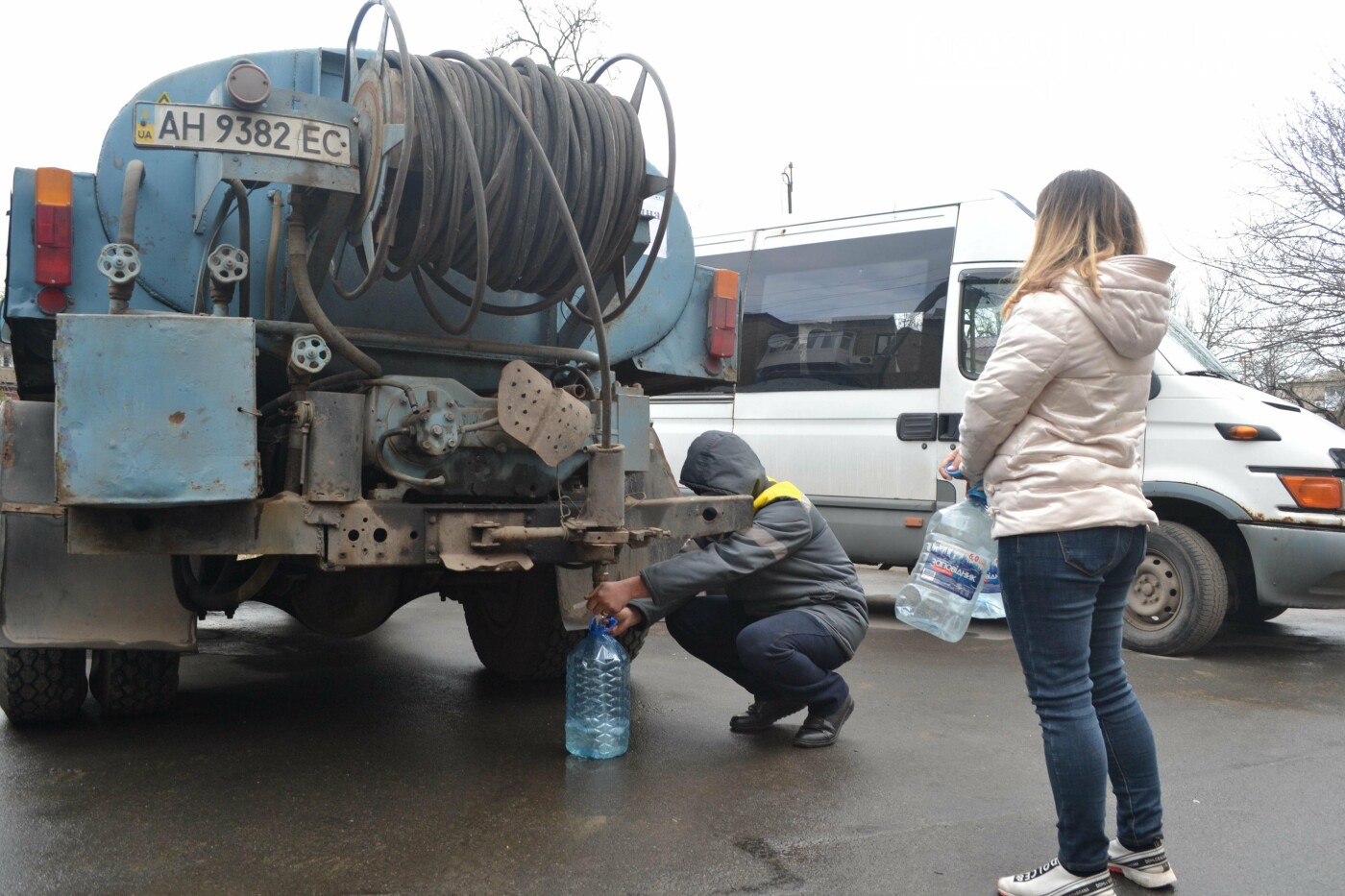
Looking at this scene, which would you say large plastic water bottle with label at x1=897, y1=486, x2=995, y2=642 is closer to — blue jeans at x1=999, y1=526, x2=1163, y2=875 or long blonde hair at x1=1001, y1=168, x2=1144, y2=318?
blue jeans at x1=999, y1=526, x2=1163, y2=875

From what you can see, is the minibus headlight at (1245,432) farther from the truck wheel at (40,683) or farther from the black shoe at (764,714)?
the truck wheel at (40,683)

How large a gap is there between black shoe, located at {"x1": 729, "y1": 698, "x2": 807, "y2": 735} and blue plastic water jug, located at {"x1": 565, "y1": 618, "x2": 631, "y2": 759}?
472 millimetres

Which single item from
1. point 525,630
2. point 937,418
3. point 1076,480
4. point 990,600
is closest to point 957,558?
point 1076,480

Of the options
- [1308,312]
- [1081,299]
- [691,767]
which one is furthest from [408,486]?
[1308,312]

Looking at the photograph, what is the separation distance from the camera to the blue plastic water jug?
4.12 metres

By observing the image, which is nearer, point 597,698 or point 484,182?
point 484,182

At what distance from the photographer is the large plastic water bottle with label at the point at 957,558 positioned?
3.70m

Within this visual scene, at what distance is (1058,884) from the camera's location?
9.29ft

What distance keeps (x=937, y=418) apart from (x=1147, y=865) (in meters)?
4.52

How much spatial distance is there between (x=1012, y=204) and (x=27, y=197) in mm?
5542

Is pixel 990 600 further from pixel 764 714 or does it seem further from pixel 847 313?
pixel 847 313

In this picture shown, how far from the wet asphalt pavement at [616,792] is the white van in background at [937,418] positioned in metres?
0.80

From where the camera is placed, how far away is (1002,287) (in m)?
7.19

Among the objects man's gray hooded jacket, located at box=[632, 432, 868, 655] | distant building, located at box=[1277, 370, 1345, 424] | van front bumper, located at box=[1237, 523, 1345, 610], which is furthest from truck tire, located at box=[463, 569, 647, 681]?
distant building, located at box=[1277, 370, 1345, 424]
